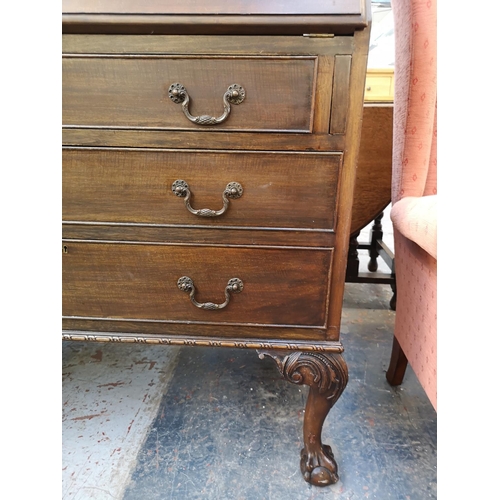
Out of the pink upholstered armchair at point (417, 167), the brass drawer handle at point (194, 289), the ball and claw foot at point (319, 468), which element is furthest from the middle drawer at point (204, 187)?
the ball and claw foot at point (319, 468)

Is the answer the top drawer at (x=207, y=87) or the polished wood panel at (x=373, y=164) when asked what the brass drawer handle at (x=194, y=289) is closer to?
Result: the top drawer at (x=207, y=87)

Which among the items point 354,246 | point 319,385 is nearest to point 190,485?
point 319,385

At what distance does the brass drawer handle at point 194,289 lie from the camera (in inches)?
28.8

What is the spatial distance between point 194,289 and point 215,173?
24cm

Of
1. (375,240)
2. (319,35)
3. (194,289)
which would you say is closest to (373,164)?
(375,240)

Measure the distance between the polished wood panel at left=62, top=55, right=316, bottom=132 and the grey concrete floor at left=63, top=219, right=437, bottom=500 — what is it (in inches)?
30.6

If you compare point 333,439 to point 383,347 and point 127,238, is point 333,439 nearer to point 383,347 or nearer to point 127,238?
point 383,347

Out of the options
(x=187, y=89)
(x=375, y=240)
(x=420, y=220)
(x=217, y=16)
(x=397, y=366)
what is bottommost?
(x=397, y=366)

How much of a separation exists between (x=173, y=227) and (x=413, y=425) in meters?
0.86

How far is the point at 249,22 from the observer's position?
1.95ft

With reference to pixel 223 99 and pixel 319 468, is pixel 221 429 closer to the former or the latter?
pixel 319 468

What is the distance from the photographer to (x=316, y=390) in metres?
0.80

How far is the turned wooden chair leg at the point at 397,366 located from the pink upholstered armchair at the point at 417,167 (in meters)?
0.14

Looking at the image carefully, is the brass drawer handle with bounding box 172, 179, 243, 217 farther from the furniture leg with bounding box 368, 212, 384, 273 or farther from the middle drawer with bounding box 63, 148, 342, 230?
the furniture leg with bounding box 368, 212, 384, 273
